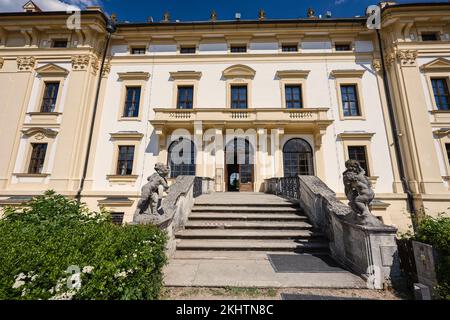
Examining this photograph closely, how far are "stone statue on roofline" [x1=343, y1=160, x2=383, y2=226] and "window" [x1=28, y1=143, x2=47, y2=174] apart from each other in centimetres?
1666

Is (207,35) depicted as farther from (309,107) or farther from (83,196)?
(83,196)

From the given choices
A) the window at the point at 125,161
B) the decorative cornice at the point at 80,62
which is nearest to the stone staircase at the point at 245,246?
the window at the point at 125,161

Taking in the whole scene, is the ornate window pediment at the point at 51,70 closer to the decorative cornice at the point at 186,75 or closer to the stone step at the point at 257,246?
the decorative cornice at the point at 186,75

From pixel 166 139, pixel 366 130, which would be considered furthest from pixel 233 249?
pixel 366 130

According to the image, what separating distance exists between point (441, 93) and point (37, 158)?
2656cm

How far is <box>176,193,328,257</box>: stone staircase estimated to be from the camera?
5.43m

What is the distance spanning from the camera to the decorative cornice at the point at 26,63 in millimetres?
14031

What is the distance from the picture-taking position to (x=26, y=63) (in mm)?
14125

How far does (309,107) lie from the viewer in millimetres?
13875

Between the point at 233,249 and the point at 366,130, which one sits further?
the point at 366,130

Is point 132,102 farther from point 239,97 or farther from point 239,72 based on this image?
point 239,72

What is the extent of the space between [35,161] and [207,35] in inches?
580

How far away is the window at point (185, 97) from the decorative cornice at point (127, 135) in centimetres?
342

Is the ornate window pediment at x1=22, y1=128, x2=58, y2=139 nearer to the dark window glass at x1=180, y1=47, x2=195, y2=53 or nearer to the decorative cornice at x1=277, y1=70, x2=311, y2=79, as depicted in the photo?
the dark window glass at x1=180, y1=47, x2=195, y2=53
